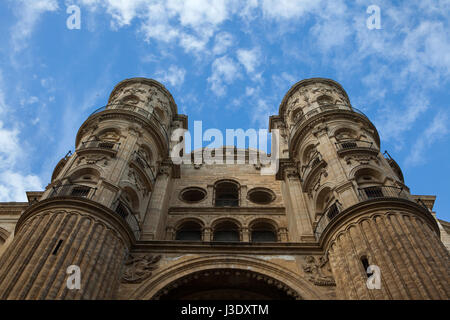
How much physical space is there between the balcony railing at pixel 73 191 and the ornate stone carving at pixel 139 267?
336cm

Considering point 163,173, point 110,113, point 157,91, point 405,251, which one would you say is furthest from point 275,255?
point 157,91

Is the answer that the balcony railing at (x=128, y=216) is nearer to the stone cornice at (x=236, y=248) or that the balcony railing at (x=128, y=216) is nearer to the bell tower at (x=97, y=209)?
the bell tower at (x=97, y=209)

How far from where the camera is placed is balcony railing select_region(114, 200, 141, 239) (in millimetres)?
20000

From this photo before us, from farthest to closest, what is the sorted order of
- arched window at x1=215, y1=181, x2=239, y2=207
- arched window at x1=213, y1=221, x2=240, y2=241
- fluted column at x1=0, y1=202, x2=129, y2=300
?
arched window at x1=215, y1=181, x2=239, y2=207, arched window at x1=213, y1=221, x2=240, y2=241, fluted column at x1=0, y1=202, x2=129, y2=300

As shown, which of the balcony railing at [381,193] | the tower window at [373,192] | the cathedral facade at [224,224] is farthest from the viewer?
the tower window at [373,192]

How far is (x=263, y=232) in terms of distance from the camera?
23.6m

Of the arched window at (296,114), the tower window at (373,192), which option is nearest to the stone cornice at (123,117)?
the arched window at (296,114)

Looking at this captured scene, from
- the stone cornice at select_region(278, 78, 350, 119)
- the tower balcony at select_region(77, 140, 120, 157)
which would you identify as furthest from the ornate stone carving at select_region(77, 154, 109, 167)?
the stone cornice at select_region(278, 78, 350, 119)

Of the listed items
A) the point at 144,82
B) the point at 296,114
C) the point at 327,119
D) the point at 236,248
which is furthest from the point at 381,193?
the point at 144,82

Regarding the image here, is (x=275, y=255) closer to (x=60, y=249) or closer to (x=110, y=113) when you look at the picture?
(x=60, y=249)

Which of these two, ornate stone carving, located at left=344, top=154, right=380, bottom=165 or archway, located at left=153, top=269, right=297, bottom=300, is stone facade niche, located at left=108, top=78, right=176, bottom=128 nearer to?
ornate stone carving, located at left=344, top=154, right=380, bottom=165

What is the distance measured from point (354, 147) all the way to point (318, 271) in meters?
7.61

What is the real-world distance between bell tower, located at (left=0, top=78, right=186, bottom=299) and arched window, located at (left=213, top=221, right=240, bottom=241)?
3.00m

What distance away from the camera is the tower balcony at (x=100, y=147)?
22.2m
